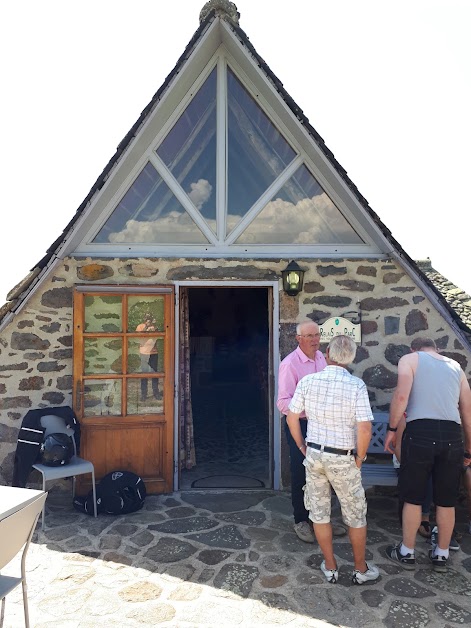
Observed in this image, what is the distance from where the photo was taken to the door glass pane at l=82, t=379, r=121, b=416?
17.4 feet

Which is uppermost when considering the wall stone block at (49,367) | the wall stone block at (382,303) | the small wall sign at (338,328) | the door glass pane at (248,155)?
the door glass pane at (248,155)

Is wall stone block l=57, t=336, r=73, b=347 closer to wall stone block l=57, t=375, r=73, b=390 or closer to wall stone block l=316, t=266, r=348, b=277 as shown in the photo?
wall stone block l=57, t=375, r=73, b=390

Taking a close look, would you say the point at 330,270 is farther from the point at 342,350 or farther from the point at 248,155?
the point at 342,350

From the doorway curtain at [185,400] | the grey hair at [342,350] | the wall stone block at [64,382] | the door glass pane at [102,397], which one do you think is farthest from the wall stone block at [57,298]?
the grey hair at [342,350]

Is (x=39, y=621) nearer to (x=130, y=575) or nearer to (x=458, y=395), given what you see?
(x=130, y=575)

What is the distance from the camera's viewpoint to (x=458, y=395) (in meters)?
3.72

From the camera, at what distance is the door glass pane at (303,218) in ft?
18.2

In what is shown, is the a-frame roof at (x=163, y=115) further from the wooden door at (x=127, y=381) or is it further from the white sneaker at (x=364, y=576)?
the white sneaker at (x=364, y=576)

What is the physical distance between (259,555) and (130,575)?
1022mm

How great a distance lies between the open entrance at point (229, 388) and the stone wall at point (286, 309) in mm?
532

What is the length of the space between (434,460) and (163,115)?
4279 millimetres

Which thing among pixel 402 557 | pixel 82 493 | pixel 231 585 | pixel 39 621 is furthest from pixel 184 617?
pixel 82 493

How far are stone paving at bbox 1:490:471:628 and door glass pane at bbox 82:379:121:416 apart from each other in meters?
1.04

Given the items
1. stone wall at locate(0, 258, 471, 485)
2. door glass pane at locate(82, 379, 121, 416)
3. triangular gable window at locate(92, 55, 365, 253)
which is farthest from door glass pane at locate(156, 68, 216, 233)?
door glass pane at locate(82, 379, 121, 416)
